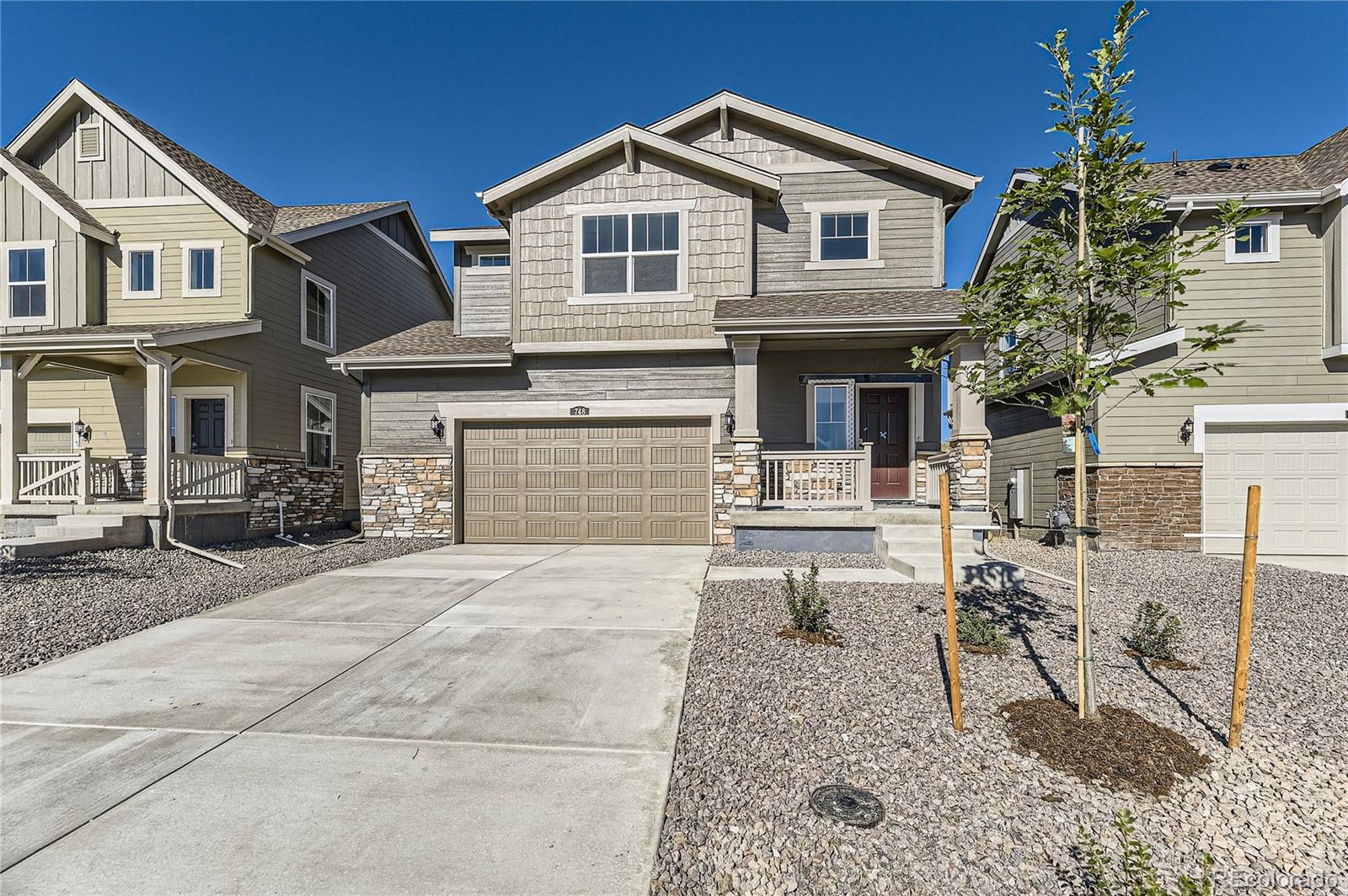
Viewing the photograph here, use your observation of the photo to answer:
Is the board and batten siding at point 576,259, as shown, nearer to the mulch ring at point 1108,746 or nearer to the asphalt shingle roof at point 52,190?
the mulch ring at point 1108,746

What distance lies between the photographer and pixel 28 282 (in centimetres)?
1226

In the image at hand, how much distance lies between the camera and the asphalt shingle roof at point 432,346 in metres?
10.9

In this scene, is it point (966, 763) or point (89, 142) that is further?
point (89, 142)

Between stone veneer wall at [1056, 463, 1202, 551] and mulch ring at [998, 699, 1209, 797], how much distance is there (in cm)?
803

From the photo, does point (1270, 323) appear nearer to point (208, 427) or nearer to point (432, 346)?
point (432, 346)

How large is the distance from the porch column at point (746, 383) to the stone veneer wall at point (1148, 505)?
591cm

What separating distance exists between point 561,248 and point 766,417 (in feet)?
15.7

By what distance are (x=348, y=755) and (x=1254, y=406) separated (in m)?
13.2

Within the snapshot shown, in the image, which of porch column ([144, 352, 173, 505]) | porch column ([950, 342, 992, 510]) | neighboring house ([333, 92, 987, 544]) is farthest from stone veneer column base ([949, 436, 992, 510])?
porch column ([144, 352, 173, 505])

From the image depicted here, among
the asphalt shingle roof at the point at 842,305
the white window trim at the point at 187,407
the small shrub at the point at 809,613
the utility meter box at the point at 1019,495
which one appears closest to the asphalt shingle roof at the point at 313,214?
the white window trim at the point at 187,407

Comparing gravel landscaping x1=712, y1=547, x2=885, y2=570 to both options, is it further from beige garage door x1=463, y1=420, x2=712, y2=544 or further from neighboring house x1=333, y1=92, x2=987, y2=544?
beige garage door x1=463, y1=420, x2=712, y2=544

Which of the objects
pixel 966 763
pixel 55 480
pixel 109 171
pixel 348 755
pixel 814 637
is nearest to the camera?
pixel 966 763

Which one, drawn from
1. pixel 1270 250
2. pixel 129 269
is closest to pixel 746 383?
pixel 1270 250

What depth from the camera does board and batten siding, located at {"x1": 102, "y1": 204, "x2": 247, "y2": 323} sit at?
12367 mm
